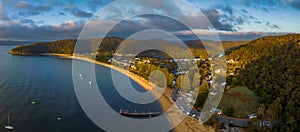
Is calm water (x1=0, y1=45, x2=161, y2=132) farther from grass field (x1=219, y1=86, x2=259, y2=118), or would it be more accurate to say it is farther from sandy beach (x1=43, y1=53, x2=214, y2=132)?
grass field (x1=219, y1=86, x2=259, y2=118)

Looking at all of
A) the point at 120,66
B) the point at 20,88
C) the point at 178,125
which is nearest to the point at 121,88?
the point at 20,88

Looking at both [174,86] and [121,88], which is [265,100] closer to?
[174,86]

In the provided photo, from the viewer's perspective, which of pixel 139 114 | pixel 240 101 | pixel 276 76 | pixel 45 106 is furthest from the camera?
pixel 276 76

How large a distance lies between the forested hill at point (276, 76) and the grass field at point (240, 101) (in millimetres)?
538

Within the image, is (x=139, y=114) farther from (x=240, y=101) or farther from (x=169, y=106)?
(x=240, y=101)

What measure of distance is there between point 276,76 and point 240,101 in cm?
406

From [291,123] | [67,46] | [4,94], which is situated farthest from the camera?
[67,46]

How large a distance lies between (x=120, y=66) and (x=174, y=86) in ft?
54.9

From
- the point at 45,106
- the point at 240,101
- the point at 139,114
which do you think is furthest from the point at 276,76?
the point at 45,106

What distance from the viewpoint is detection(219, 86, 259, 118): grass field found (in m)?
16.4

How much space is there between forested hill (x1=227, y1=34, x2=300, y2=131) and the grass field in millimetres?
538

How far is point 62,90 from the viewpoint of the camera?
73.9 feet

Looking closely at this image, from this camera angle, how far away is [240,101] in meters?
17.7

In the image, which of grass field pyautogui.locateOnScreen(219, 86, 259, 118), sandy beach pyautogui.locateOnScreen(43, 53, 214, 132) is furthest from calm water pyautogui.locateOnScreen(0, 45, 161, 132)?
grass field pyautogui.locateOnScreen(219, 86, 259, 118)
